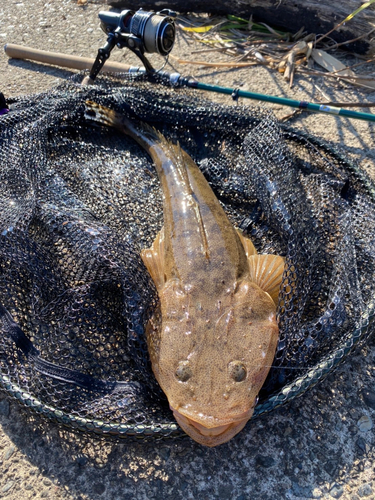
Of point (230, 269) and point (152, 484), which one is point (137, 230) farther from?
point (152, 484)

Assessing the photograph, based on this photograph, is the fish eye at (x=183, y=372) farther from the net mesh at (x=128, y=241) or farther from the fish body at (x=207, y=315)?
the net mesh at (x=128, y=241)

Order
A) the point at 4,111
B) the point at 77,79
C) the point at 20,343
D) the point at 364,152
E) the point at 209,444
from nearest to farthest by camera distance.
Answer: the point at 209,444 < the point at 20,343 < the point at 4,111 < the point at 364,152 < the point at 77,79

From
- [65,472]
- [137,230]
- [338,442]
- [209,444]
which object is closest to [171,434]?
[209,444]

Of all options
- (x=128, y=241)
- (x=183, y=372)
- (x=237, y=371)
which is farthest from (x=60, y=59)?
(x=237, y=371)

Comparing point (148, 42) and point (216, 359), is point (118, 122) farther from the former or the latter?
point (216, 359)

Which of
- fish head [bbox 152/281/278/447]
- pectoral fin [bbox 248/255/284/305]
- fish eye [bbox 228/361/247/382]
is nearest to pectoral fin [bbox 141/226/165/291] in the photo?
fish head [bbox 152/281/278/447]

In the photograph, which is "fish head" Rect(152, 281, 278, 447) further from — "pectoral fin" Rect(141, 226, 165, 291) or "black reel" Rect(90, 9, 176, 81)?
"black reel" Rect(90, 9, 176, 81)
